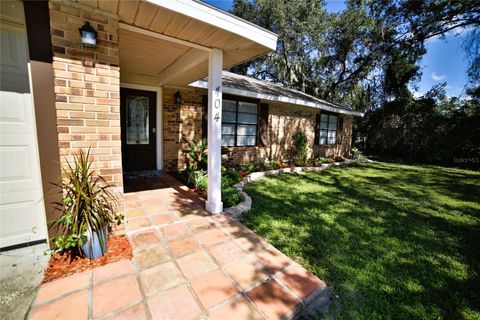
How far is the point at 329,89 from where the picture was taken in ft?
54.3

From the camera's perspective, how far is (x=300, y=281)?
6.57 ft

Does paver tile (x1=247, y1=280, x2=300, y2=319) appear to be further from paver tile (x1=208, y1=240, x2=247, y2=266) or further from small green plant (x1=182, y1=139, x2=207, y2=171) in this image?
small green plant (x1=182, y1=139, x2=207, y2=171)

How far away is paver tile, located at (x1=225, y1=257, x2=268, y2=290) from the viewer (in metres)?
1.97

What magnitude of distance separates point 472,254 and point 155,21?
4785 mm

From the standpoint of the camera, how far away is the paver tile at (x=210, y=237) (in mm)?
2611

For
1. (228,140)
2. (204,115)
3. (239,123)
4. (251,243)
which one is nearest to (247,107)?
(239,123)

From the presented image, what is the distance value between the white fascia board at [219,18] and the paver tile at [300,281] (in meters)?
2.76

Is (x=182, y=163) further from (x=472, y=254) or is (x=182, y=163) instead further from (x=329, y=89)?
(x=329, y=89)

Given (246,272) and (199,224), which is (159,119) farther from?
(246,272)

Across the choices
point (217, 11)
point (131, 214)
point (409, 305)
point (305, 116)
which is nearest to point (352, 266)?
point (409, 305)

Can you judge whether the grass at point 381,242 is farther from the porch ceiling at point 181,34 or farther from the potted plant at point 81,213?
the porch ceiling at point 181,34

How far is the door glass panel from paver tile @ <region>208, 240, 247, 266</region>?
14.0 feet

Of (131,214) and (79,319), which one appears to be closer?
(79,319)

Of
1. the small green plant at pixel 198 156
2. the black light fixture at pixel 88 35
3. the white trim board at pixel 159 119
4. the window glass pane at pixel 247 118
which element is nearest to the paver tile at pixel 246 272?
the black light fixture at pixel 88 35
